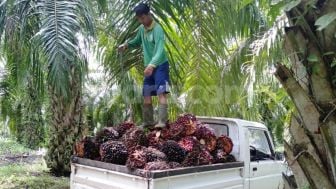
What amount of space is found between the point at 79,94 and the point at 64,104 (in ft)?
1.10

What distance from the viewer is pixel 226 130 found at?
17.2 feet

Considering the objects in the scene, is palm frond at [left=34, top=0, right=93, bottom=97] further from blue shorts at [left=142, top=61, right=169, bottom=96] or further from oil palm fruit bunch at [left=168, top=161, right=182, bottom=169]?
oil palm fruit bunch at [left=168, top=161, right=182, bottom=169]

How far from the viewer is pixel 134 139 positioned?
4262mm

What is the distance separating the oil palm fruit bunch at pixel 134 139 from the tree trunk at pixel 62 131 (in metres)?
3.56

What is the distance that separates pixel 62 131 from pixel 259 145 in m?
3.77

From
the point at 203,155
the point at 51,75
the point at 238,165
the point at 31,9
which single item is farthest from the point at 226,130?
the point at 31,9

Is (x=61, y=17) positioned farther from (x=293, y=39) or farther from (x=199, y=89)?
(x=293, y=39)

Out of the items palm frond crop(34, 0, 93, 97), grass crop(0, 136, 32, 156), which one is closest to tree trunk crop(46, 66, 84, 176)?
palm frond crop(34, 0, 93, 97)

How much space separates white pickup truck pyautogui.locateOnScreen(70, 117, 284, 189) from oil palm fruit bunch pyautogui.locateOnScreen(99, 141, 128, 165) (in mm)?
94

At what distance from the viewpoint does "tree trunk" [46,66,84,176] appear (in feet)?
25.3

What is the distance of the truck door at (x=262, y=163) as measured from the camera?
516 centimetres

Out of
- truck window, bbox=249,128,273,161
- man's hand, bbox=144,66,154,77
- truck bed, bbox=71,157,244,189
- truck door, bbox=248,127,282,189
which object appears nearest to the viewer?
truck bed, bbox=71,157,244,189

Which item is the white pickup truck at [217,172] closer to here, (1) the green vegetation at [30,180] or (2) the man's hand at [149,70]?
(2) the man's hand at [149,70]

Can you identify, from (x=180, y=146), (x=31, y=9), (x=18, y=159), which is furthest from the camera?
(x=18, y=159)
